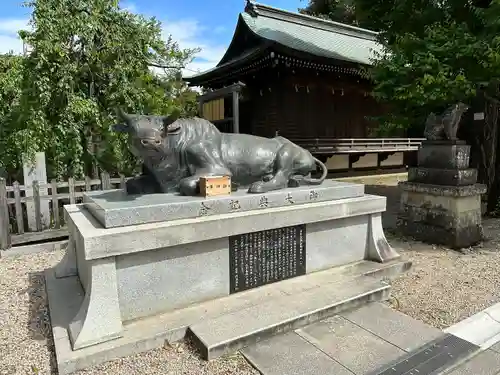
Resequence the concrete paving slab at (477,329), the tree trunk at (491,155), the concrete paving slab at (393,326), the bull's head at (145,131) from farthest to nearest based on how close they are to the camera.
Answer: the tree trunk at (491,155)
the bull's head at (145,131)
the concrete paving slab at (477,329)
the concrete paving slab at (393,326)

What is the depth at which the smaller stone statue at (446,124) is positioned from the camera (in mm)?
5715

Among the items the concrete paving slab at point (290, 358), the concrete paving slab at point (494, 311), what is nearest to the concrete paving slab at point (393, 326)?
the concrete paving slab at point (290, 358)

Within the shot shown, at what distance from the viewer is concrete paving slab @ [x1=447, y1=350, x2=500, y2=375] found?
266 centimetres

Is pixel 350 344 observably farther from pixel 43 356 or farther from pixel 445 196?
pixel 445 196

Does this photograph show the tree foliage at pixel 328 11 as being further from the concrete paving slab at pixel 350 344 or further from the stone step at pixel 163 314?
the concrete paving slab at pixel 350 344

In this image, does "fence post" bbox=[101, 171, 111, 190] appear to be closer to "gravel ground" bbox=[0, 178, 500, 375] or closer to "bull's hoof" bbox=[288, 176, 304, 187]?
"gravel ground" bbox=[0, 178, 500, 375]

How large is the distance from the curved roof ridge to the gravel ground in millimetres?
13090

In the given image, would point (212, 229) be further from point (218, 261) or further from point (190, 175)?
point (190, 175)

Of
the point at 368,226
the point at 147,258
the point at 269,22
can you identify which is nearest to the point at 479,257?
the point at 368,226

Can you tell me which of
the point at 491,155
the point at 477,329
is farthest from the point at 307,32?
the point at 477,329

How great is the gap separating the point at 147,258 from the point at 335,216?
7.34 ft

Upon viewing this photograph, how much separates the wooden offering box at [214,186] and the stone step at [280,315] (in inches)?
48.1

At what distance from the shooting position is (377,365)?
2703 millimetres

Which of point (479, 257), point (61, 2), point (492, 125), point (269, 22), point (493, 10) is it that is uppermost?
point (269, 22)
